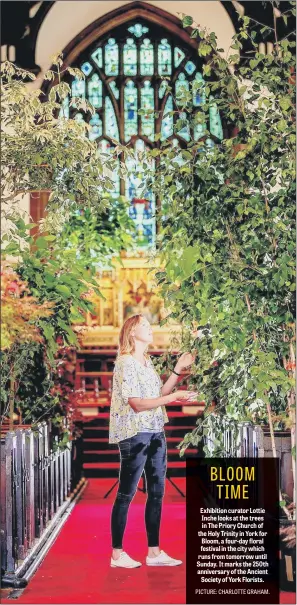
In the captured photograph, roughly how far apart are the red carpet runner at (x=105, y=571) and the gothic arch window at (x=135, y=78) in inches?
170

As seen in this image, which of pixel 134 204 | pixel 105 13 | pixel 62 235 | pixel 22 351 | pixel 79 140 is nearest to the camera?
pixel 79 140

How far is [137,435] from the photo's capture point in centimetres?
459

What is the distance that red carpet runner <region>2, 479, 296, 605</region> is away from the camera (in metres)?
4.31

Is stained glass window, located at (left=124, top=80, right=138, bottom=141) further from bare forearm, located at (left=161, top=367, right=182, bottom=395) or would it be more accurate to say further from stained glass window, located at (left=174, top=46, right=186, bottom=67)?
bare forearm, located at (left=161, top=367, right=182, bottom=395)

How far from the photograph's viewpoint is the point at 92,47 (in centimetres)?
903

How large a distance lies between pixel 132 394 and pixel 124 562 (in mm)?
845

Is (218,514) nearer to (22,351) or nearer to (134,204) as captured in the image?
(22,351)

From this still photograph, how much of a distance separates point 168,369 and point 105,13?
529 centimetres

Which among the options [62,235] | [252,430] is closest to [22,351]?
[62,235]

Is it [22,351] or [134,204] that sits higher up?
[134,204]

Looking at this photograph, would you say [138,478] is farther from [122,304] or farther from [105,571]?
[122,304]

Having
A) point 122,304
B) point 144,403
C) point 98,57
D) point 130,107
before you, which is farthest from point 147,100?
point 144,403

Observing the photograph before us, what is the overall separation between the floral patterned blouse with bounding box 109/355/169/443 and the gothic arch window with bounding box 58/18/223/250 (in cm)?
462

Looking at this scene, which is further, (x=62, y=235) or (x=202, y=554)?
(x=62, y=235)
